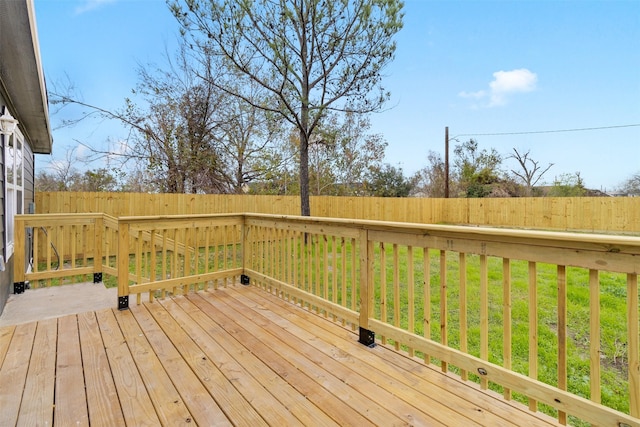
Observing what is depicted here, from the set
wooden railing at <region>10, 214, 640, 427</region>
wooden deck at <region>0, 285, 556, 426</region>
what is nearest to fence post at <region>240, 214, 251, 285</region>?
wooden railing at <region>10, 214, 640, 427</region>

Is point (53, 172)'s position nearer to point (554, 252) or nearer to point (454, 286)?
point (454, 286)

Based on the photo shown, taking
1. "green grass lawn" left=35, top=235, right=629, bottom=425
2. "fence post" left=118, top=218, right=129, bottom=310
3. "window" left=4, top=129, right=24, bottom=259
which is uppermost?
"window" left=4, top=129, right=24, bottom=259

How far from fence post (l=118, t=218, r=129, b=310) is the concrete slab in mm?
301

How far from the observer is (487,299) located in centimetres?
196

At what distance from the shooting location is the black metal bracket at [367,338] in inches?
98.5

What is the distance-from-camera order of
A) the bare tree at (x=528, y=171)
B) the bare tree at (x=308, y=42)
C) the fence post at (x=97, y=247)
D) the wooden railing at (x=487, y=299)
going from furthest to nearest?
the bare tree at (x=528, y=171) < the bare tree at (x=308, y=42) < the fence post at (x=97, y=247) < the wooden railing at (x=487, y=299)

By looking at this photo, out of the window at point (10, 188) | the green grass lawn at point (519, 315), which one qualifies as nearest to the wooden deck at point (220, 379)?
the green grass lawn at point (519, 315)

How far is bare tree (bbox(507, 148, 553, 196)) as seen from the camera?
73.7 ft

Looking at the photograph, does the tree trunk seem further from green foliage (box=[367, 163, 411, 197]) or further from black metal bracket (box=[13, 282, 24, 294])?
green foliage (box=[367, 163, 411, 197])

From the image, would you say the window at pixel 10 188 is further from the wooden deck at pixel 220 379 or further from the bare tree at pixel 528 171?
the bare tree at pixel 528 171

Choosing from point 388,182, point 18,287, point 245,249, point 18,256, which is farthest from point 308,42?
point 388,182

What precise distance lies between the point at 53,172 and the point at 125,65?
4781 mm

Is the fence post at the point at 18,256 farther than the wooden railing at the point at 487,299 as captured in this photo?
Yes

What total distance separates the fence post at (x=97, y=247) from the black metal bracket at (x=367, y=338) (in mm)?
4236
